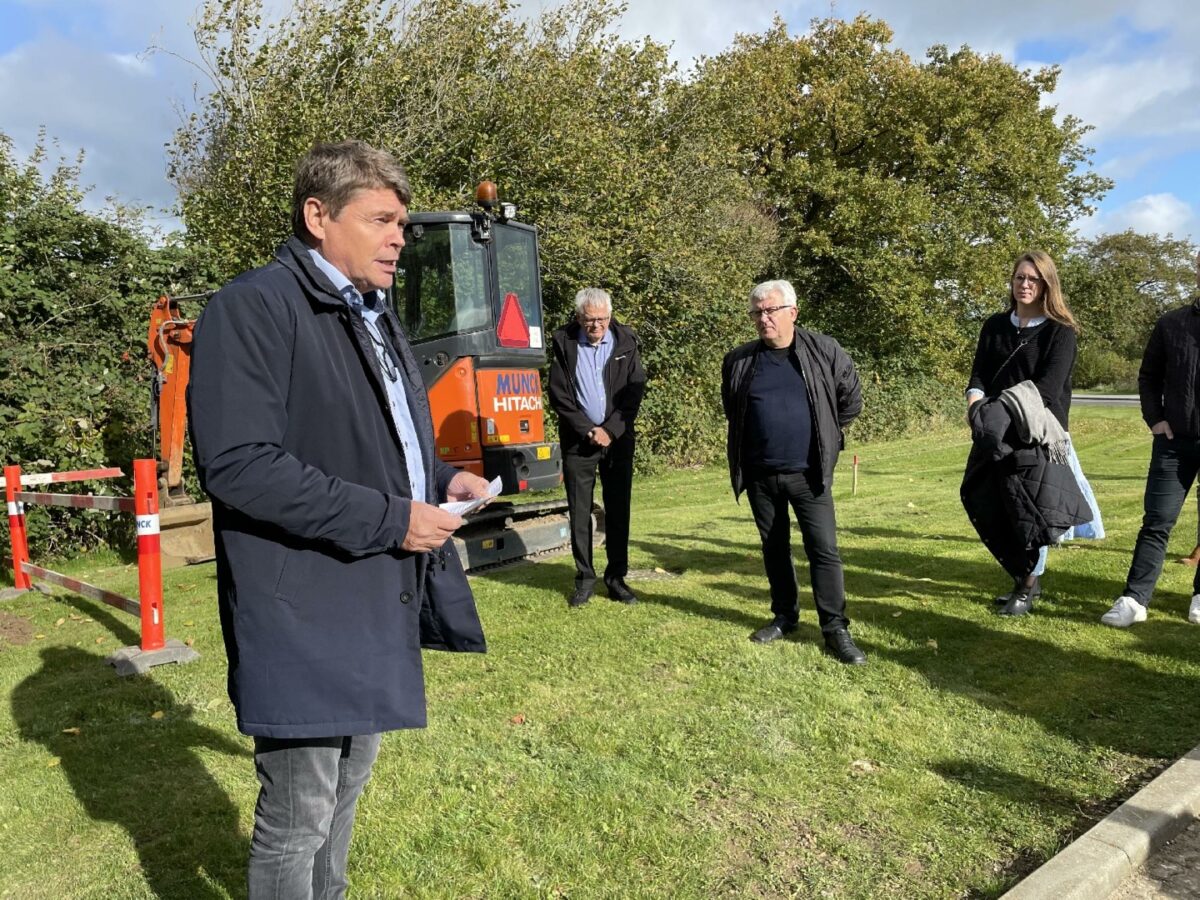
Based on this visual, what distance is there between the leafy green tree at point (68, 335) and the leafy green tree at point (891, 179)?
1689cm

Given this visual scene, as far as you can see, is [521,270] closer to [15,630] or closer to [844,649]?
[844,649]

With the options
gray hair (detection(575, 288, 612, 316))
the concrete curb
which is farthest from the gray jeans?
gray hair (detection(575, 288, 612, 316))

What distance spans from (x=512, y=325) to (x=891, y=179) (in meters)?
20.4

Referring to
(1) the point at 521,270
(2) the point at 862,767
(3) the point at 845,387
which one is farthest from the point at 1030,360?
(1) the point at 521,270

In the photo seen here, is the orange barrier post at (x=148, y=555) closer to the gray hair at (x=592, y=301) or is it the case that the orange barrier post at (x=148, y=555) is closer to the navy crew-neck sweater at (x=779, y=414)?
the gray hair at (x=592, y=301)

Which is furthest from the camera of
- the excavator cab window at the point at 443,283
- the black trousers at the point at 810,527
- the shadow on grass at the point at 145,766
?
the excavator cab window at the point at 443,283

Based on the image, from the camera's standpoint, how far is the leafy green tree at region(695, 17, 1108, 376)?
24.4 meters

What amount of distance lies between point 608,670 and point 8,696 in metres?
3.21

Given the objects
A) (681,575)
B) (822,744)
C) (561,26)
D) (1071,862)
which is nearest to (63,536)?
(681,575)

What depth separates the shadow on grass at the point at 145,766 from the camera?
10.0ft

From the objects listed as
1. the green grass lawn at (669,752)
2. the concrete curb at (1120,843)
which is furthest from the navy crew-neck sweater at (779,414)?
the concrete curb at (1120,843)

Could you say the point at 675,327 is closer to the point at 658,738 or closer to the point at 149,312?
the point at 149,312

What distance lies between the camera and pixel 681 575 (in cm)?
721

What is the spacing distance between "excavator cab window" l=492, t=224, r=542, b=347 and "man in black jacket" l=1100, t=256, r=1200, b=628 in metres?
4.68
